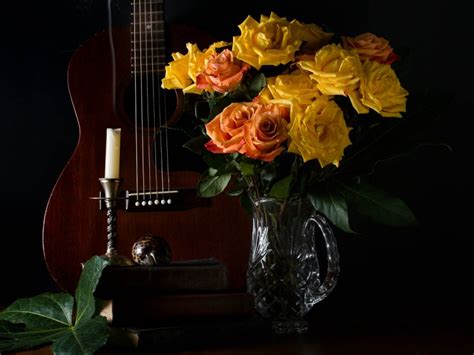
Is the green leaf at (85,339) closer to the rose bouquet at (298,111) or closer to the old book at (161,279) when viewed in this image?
the old book at (161,279)

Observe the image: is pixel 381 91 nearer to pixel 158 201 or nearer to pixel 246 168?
pixel 246 168

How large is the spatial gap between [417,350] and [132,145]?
711 millimetres

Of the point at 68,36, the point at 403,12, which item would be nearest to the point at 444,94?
the point at 403,12

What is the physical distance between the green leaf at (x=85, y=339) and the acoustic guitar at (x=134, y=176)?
1.65 feet

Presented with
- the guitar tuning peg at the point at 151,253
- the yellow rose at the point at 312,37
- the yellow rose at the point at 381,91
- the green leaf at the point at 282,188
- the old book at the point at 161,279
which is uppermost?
the yellow rose at the point at 312,37

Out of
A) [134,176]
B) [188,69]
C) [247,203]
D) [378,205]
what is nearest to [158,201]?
[134,176]

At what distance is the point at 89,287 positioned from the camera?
1067 mm

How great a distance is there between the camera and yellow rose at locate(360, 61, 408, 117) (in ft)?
3.58

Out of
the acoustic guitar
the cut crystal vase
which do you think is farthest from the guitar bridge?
the cut crystal vase

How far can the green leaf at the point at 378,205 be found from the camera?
1.17 metres

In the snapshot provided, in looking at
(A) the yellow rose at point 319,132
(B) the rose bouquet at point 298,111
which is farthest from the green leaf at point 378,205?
(A) the yellow rose at point 319,132

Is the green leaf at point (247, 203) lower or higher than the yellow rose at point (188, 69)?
lower

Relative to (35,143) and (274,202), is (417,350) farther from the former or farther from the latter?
(35,143)

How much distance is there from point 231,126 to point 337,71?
16 cm
